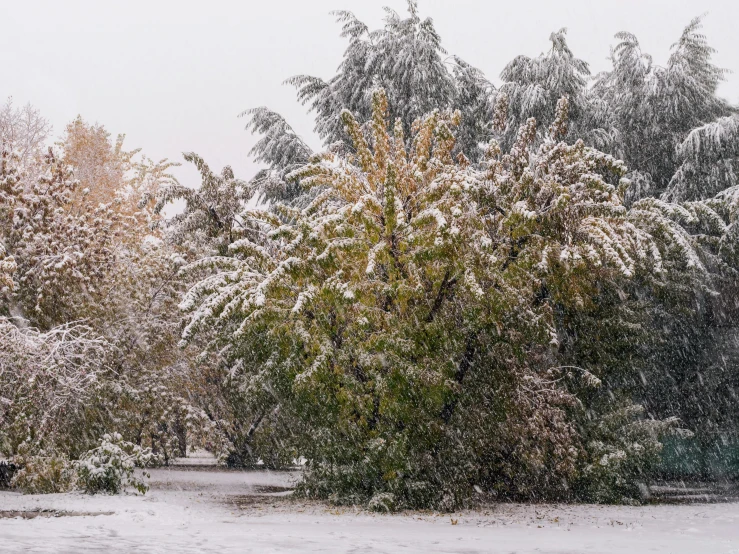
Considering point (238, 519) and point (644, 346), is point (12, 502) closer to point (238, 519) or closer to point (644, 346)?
Result: point (238, 519)

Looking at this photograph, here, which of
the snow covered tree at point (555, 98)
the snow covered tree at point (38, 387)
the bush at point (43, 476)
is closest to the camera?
the snow covered tree at point (38, 387)

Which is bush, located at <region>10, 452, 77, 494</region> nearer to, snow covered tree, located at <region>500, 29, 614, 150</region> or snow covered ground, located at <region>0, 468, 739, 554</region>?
snow covered ground, located at <region>0, 468, 739, 554</region>

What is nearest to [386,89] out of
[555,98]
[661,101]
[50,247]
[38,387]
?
[555,98]

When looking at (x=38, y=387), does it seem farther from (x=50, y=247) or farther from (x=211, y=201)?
(x=211, y=201)

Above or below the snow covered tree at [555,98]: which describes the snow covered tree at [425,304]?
below

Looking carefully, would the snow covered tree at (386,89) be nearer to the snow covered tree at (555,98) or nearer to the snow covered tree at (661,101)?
the snow covered tree at (555,98)

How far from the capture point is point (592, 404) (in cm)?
1814

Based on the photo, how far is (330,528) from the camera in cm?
1126

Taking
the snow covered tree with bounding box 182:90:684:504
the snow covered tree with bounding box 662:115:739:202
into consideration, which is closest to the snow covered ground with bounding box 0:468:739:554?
the snow covered tree with bounding box 182:90:684:504

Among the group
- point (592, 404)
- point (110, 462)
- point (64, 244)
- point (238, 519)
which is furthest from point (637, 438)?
point (64, 244)

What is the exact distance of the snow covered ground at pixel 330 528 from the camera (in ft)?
30.3


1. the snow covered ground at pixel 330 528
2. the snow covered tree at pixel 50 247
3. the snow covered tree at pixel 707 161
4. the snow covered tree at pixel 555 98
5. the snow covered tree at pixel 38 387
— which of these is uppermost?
the snow covered tree at pixel 555 98

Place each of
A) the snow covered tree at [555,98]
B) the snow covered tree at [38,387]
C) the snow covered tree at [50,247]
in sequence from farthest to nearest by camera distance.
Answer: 1. the snow covered tree at [555,98]
2. the snow covered tree at [50,247]
3. the snow covered tree at [38,387]

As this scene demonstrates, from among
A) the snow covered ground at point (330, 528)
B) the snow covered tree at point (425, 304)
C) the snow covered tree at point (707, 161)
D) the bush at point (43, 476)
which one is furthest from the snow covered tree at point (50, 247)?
the snow covered tree at point (707, 161)
